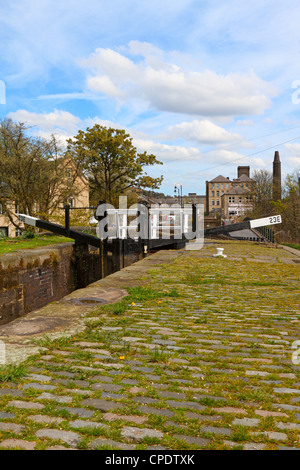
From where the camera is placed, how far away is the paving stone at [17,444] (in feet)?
7.08

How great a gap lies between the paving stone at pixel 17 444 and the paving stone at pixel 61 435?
81 millimetres

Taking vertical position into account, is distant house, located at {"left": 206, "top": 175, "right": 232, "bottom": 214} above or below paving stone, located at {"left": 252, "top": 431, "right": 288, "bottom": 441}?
above

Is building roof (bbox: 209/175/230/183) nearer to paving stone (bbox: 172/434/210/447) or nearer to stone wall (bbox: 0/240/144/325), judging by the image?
stone wall (bbox: 0/240/144/325)

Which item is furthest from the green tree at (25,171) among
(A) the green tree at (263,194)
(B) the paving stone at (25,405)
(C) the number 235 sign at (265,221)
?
(A) the green tree at (263,194)

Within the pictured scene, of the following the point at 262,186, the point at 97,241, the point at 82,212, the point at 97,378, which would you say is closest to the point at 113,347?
the point at 97,378

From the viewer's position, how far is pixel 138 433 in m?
2.29

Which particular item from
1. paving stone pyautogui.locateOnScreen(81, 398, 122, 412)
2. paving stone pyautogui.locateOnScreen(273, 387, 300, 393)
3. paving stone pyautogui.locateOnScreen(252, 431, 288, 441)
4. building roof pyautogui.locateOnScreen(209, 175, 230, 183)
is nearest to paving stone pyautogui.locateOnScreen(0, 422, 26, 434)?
paving stone pyautogui.locateOnScreen(81, 398, 122, 412)

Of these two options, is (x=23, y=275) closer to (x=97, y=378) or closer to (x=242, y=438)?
(x=97, y=378)

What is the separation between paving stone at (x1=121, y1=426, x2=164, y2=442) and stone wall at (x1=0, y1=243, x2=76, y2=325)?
6595 mm

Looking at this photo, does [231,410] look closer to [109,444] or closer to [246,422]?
[246,422]

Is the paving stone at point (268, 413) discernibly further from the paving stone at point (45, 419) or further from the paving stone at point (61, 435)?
the paving stone at point (45, 419)

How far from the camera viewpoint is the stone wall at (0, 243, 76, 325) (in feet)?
27.7
